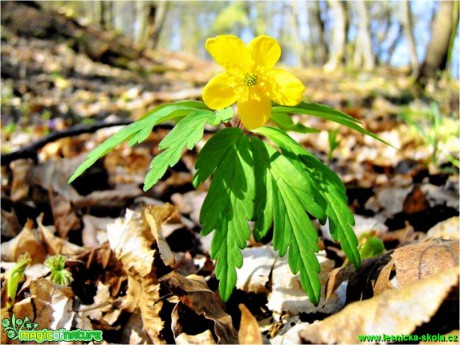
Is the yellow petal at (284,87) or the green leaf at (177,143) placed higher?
the yellow petal at (284,87)

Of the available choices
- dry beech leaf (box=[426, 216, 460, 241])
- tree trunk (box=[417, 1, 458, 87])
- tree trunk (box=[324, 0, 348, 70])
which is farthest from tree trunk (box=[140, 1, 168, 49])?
dry beech leaf (box=[426, 216, 460, 241])

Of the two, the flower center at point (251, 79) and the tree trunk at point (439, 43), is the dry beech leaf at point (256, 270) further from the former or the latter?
the tree trunk at point (439, 43)

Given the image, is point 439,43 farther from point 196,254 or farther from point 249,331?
point 249,331

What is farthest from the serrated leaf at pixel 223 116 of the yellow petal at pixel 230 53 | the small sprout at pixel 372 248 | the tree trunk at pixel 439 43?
the tree trunk at pixel 439 43

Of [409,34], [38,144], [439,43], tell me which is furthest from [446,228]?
[409,34]

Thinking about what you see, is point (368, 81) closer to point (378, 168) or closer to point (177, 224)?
point (378, 168)

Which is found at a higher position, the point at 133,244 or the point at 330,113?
the point at 330,113

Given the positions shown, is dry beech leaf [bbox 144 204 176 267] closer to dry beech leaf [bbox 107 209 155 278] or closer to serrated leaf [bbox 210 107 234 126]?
dry beech leaf [bbox 107 209 155 278]
